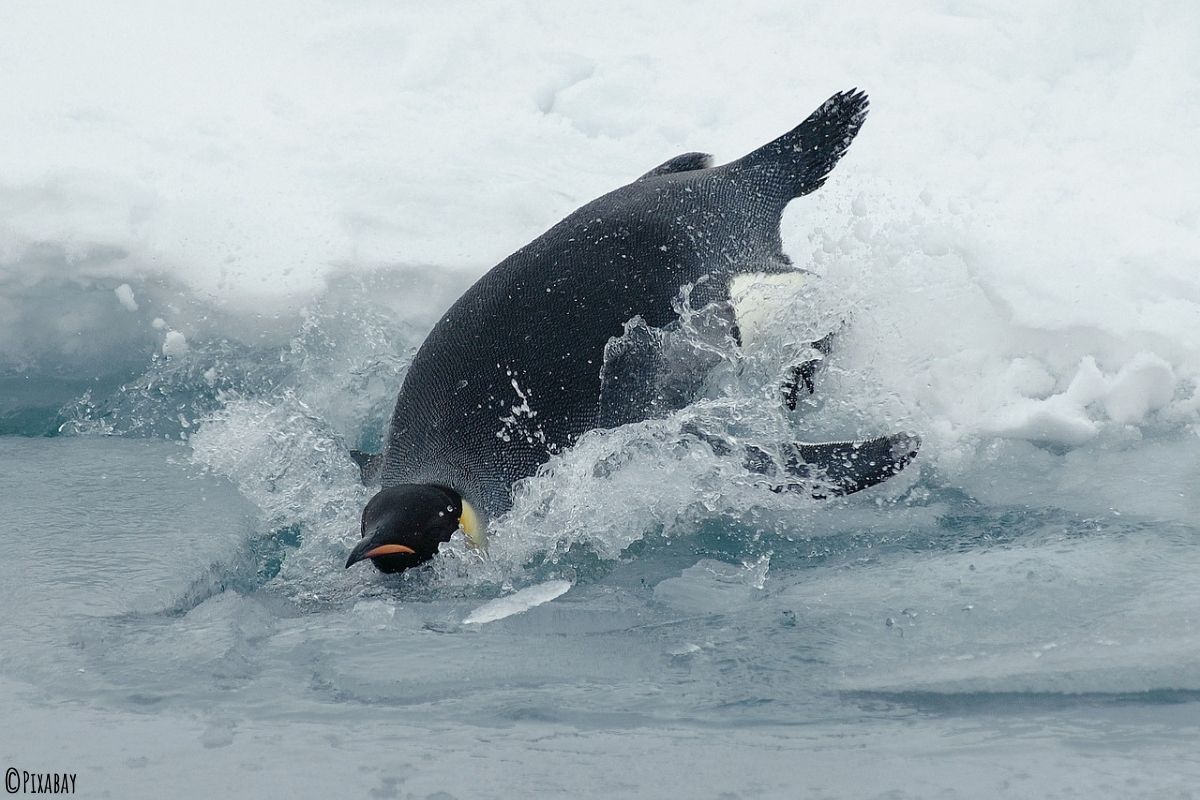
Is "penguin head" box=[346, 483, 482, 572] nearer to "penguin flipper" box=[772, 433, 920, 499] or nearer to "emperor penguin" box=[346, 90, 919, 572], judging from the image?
"emperor penguin" box=[346, 90, 919, 572]

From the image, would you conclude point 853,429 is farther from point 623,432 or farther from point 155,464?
point 155,464

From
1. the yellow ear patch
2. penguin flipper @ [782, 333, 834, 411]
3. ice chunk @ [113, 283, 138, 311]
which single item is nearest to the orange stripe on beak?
the yellow ear patch

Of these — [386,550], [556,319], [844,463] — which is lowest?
[386,550]

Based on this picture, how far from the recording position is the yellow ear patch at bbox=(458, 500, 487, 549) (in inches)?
94.3

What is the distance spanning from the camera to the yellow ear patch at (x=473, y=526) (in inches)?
94.3

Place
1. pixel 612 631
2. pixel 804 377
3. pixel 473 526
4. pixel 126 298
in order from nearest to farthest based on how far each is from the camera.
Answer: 1. pixel 612 631
2. pixel 473 526
3. pixel 804 377
4. pixel 126 298

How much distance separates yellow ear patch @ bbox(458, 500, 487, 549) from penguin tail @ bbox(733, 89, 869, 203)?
4.02 feet

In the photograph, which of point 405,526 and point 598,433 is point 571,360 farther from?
point 405,526

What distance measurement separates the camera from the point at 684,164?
334 centimetres

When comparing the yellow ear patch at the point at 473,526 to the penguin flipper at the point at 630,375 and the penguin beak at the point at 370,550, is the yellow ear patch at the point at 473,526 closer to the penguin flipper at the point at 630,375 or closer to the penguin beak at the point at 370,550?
the penguin beak at the point at 370,550

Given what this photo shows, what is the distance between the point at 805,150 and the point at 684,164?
38cm

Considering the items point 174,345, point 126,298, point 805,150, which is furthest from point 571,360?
point 126,298

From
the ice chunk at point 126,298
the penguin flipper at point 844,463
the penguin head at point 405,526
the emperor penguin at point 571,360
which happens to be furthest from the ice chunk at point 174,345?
the penguin flipper at point 844,463

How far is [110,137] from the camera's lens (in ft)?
13.4
